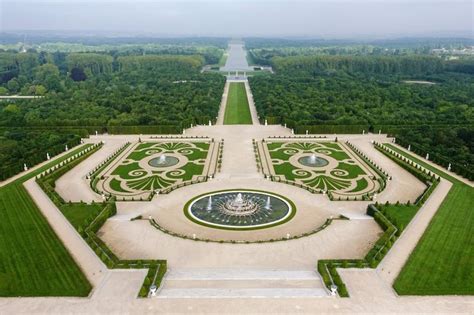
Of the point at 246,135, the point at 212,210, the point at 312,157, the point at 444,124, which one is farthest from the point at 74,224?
the point at 444,124

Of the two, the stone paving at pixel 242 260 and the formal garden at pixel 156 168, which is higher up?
the formal garden at pixel 156 168

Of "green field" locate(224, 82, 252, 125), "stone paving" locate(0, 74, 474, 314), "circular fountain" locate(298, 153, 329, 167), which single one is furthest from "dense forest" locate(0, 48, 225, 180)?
"circular fountain" locate(298, 153, 329, 167)

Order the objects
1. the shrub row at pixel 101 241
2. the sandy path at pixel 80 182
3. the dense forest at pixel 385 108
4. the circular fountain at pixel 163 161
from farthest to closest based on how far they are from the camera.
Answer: the dense forest at pixel 385 108
the circular fountain at pixel 163 161
the sandy path at pixel 80 182
the shrub row at pixel 101 241

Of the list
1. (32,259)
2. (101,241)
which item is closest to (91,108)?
(101,241)

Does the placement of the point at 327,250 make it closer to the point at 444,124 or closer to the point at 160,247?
the point at 160,247

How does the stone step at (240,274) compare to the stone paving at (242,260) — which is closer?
the stone paving at (242,260)

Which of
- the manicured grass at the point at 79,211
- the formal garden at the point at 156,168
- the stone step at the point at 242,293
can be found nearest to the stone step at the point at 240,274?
the stone step at the point at 242,293

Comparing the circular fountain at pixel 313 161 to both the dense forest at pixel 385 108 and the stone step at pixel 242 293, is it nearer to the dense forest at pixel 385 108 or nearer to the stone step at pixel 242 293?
the dense forest at pixel 385 108
